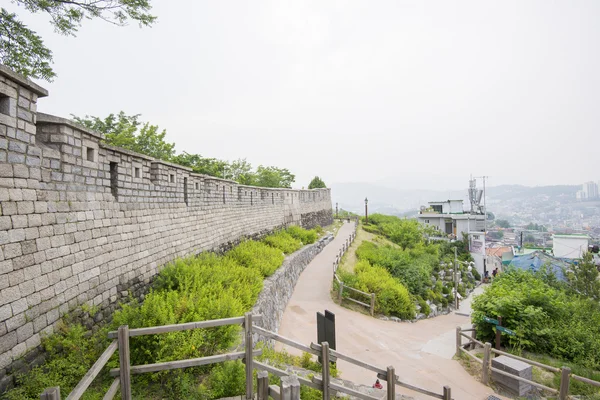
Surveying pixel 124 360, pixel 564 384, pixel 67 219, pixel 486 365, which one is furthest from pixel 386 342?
pixel 67 219

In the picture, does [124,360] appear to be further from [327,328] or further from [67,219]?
[327,328]

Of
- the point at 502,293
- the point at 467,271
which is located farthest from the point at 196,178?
the point at 467,271

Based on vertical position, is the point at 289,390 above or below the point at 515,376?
above

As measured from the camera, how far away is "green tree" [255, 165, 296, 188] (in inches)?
1363

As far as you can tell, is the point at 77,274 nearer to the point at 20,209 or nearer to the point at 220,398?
the point at 20,209

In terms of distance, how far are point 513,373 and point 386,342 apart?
3.70 metres

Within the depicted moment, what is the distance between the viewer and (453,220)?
43.0 metres

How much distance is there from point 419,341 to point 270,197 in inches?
409

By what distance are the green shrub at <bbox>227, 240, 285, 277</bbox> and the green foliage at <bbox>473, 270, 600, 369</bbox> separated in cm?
687

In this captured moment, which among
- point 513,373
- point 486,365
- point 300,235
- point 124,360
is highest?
point 124,360

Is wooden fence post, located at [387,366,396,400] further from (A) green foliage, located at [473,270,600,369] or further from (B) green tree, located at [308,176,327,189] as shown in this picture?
(B) green tree, located at [308,176,327,189]

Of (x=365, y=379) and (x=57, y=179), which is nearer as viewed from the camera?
(x=57, y=179)

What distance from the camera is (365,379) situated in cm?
727

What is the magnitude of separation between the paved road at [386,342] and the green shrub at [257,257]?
1559mm
